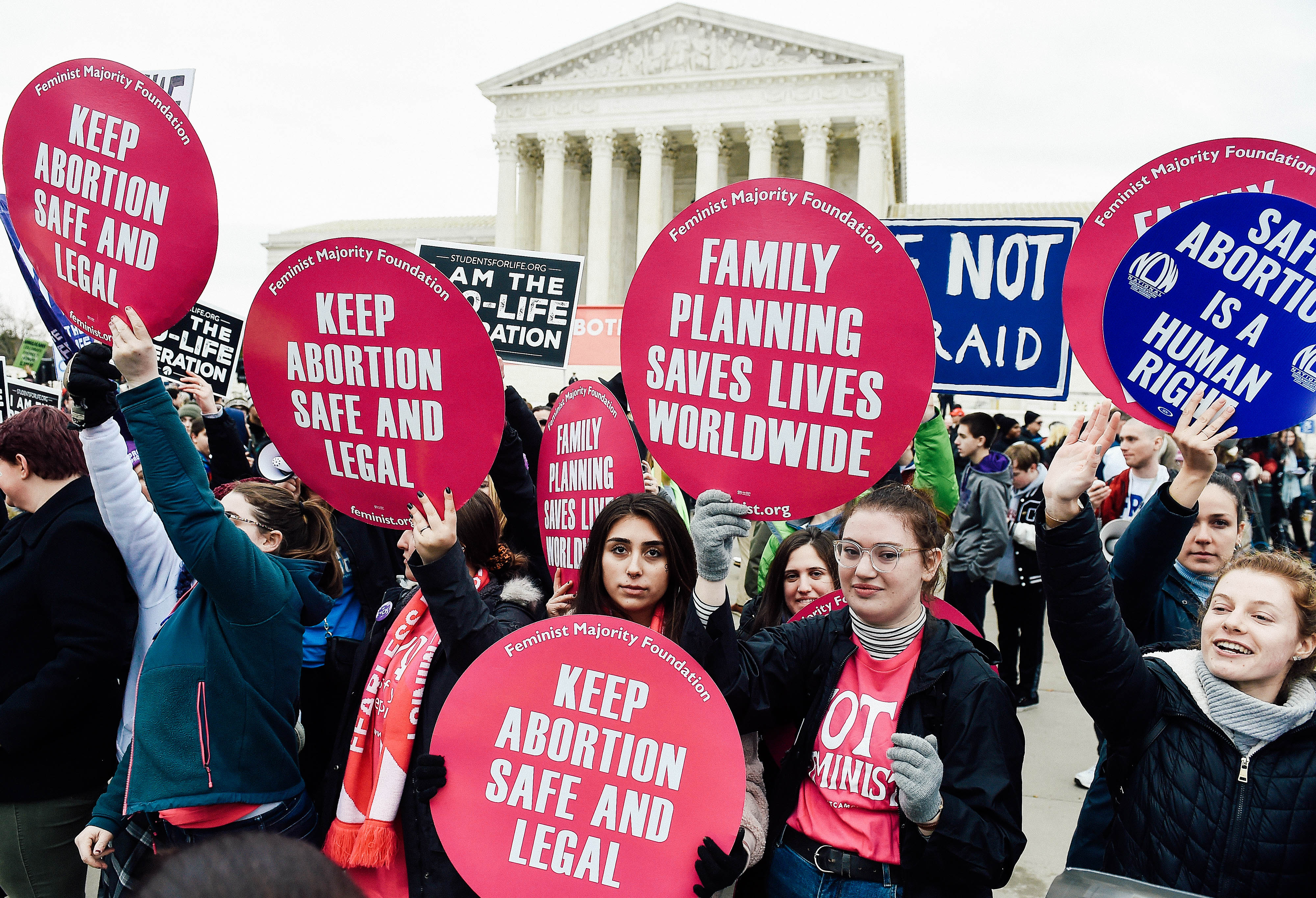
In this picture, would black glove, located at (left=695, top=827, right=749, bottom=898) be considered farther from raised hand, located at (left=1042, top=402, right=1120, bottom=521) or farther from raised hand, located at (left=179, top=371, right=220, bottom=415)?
raised hand, located at (left=179, top=371, right=220, bottom=415)

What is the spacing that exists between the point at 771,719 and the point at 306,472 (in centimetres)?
134

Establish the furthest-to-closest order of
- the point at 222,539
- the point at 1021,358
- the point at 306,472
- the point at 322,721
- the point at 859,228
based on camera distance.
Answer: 1. the point at 1021,358
2. the point at 322,721
3. the point at 306,472
4. the point at 222,539
5. the point at 859,228

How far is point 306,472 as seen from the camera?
228 cm

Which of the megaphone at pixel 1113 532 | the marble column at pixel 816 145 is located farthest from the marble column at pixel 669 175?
the megaphone at pixel 1113 532

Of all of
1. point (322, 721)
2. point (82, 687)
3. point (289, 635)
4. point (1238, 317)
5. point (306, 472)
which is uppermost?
point (1238, 317)

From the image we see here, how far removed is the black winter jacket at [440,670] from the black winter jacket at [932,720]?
20.2 inches

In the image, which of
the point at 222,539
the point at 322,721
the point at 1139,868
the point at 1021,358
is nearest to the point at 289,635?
the point at 222,539

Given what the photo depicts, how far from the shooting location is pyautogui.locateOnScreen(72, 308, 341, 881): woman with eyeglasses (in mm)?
2131

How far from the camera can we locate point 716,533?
191 centimetres

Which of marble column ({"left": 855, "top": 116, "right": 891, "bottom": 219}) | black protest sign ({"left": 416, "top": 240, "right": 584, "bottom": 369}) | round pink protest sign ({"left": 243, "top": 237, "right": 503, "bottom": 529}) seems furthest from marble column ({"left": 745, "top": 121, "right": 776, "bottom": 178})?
round pink protest sign ({"left": 243, "top": 237, "right": 503, "bottom": 529})

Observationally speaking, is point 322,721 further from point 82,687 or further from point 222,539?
point 222,539

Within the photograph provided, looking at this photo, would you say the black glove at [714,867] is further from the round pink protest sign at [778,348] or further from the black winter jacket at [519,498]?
the black winter jacket at [519,498]

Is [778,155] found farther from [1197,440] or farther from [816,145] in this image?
[1197,440]

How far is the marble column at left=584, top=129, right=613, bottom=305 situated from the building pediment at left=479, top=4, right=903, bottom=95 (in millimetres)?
2557
